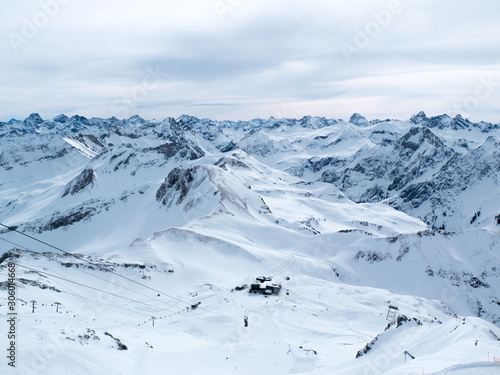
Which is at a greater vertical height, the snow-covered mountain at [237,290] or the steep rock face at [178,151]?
the steep rock face at [178,151]

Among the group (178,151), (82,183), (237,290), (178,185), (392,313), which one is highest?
(178,151)

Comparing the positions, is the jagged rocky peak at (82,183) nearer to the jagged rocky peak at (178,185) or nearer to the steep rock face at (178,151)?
the steep rock face at (178,151)

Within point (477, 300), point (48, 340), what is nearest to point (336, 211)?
point (477, 300)

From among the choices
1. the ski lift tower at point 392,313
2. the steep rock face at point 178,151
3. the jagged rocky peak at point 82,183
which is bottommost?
the ski lift tower at point 392,313

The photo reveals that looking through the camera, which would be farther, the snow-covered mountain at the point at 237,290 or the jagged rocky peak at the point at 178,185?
the jagged rocky peak at the point at 178,185

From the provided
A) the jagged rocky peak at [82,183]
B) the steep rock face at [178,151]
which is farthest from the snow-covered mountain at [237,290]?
the steep rock face at [178,151]

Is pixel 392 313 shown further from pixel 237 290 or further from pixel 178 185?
pixel 178 185

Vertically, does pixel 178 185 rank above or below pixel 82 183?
above

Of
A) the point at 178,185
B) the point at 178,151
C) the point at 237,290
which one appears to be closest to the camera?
the point at 237,290

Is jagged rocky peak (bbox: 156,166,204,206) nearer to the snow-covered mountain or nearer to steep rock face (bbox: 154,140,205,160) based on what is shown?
the snow-covered mountain

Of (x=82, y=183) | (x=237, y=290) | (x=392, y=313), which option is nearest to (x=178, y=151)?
(x=82, y=183)
